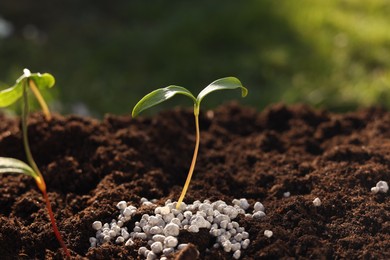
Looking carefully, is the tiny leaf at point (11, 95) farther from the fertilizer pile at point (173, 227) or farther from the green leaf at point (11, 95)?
the fertilizer pile at point (173, 227)

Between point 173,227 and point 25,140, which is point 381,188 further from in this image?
point 25,140

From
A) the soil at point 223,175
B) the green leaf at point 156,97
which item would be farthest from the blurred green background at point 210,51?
the green leaf at point 156,97

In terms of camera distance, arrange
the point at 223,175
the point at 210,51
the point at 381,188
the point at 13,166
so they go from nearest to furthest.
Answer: the point at 13,166 < the point at 381,188 < the point at 223,175 < the point at 210,51

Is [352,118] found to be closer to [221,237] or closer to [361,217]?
[361,217]

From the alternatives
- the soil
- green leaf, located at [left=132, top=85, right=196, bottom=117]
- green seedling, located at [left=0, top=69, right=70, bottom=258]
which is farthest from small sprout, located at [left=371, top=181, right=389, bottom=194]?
green seedling, located at [left=0, top=69, right=70, bottom=258]

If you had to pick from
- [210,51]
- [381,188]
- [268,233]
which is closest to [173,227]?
[268,233]

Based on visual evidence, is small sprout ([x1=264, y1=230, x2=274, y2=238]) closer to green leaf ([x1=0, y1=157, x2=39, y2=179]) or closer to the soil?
the soil
